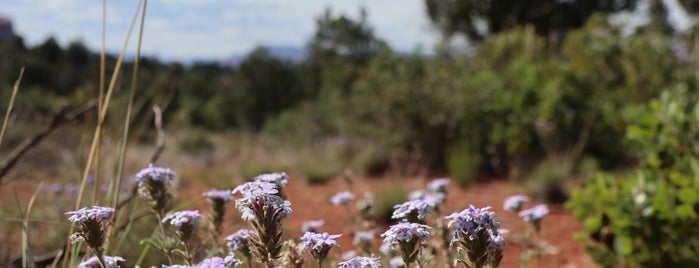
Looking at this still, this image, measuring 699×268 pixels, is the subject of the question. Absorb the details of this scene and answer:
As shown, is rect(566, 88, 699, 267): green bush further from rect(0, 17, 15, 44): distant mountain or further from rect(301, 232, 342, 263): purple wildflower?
rect(0, 17, 15, 44): distant mountain

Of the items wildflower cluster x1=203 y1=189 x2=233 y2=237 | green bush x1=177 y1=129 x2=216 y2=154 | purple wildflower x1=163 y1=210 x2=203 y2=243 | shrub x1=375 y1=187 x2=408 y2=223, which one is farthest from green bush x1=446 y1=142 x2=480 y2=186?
green bush x1=177 y1=129 x2=216 y2=154

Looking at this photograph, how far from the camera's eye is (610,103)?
866cm

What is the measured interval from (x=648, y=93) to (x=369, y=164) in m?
4.15

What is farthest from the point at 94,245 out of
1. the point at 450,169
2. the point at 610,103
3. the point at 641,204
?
the point at 610,103

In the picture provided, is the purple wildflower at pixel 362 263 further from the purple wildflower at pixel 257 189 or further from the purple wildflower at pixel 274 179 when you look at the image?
the purple wildflower at pixel 274 179

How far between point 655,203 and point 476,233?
2.01 metres

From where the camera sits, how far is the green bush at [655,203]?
298cm

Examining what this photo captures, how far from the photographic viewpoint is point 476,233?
1287 mm

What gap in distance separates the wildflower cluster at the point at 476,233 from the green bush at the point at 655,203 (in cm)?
190

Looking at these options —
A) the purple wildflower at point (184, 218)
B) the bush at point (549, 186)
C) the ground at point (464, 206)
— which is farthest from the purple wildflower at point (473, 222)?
the bush at point (549, 186)

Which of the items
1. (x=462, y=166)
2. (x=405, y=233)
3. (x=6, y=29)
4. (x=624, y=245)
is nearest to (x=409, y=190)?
(x=462, y=166)

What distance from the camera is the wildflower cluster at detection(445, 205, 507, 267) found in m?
1.28

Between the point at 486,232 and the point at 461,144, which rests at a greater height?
the point at 461,144

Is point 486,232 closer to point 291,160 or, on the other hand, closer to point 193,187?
point 193,187
